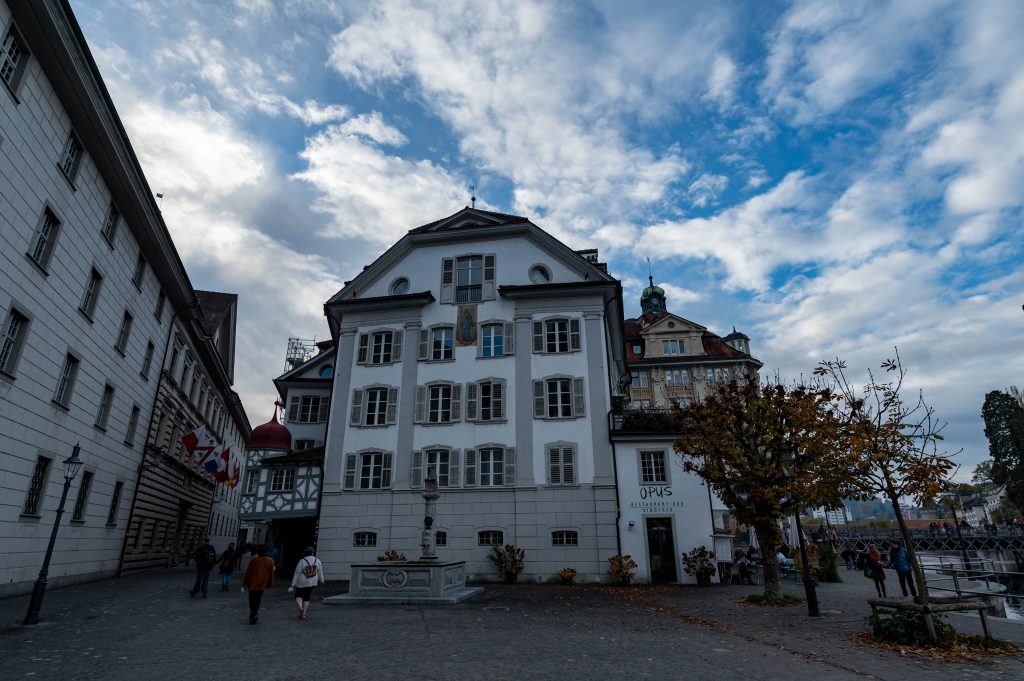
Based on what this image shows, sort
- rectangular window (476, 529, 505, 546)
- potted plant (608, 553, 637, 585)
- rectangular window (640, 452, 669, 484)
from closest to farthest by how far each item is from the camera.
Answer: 1. potted plant (608, 553, 637, 585)
2. rectangular window (476, 529, 505, 546)
3. rectangular window (640, 452, 669, 484)

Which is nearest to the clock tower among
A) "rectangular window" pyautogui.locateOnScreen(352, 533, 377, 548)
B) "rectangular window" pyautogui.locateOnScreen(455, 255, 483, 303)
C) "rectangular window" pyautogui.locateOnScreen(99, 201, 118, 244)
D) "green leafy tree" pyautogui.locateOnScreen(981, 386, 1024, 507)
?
"green leafy tree" pyautogui.locateOnScreen(981, 386, 1024, 507)

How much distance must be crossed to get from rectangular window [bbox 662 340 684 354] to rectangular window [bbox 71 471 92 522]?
49013 mm

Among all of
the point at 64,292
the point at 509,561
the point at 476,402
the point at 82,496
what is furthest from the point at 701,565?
the point at 64,292

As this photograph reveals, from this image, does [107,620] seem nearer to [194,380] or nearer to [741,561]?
[741,561]

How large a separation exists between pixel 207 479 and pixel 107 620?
3016 centimetres

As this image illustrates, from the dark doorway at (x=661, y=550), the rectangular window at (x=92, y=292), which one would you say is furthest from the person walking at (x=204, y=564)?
the dark doorway at (x=661, y=550)

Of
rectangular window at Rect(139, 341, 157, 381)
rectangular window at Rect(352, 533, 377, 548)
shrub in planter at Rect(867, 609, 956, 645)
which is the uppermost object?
rectangular window at Rect(139, 341, 157, 381)

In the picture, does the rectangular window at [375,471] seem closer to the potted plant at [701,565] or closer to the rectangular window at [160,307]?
the rectangular window at [160,307]

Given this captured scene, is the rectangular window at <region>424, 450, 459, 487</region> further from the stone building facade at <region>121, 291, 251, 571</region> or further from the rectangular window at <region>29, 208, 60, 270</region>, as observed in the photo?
the rectangular window at <region>29, 208, 60, 270</region>

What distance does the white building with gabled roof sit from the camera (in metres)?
25.3

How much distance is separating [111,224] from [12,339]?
743cm

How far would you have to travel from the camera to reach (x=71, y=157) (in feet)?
60.4

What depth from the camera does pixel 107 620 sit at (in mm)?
13734

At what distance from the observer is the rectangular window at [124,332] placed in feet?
76.9
